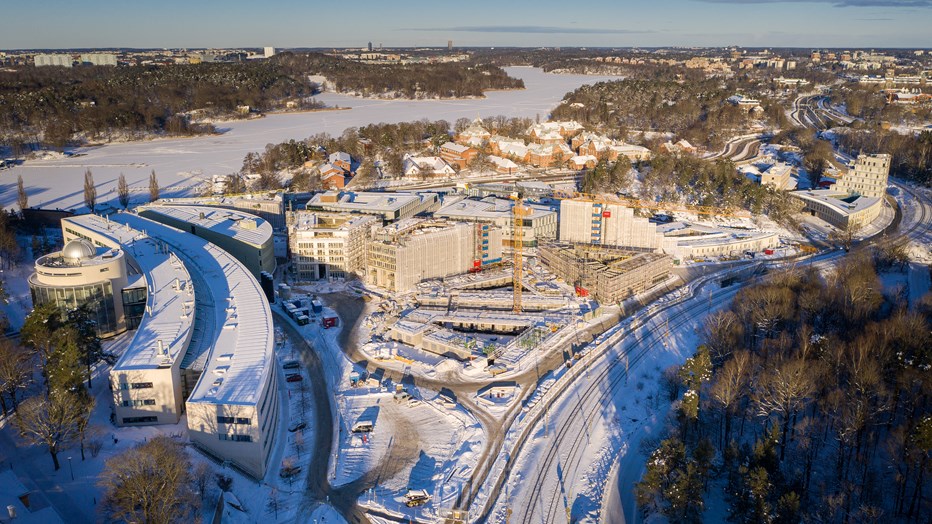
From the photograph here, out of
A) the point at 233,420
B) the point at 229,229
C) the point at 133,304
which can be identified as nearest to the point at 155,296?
the point at 133,304

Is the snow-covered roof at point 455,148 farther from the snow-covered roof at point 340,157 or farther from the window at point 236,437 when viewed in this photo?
the window at point 236,437

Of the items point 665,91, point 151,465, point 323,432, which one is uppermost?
point 665,91

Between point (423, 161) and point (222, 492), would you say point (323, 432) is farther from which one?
point (423, 161)

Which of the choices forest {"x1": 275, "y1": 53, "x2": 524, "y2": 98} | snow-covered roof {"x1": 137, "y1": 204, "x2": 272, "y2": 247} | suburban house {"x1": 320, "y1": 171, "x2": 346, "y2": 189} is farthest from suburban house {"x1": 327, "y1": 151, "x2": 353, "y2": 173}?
forest {"x1": 275, "y1": 53, "x2": 524, "y2": 98}

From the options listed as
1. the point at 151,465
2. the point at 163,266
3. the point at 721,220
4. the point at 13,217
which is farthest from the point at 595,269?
the point at 13,217

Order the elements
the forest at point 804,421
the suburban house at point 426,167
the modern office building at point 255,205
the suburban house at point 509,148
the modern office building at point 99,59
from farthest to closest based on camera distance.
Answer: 1. the modern office building at point 99,59
2. the suburban house at point 509,148
3. the suburban house at point 426,167
4. the modern office building at point 255,205
5. the forest at point 804,421

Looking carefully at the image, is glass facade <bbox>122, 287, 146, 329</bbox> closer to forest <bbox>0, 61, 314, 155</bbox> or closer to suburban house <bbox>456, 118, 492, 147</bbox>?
suburban house <bbox>456, 118, 492, 147</bbox>

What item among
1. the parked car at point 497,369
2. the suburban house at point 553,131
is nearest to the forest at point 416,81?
the suburban house at point 553,131
